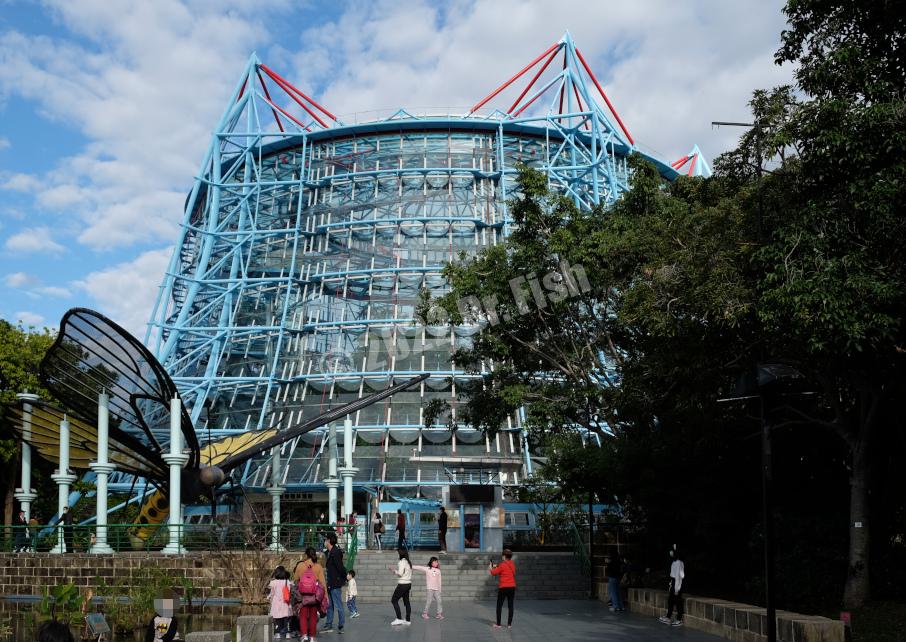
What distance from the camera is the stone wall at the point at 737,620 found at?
48.8 ft

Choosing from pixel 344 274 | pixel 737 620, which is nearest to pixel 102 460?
pixel 737 620

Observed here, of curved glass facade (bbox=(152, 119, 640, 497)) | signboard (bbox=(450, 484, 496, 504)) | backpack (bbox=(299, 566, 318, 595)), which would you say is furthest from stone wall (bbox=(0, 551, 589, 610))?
curved glass facade (bbox=(152, 119, 640, 497))

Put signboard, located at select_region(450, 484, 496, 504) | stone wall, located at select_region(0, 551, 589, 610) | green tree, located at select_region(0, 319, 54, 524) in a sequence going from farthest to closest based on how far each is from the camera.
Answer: green tree, located at select_region(0, 319, 54, 524) < signboard, located at select_region(450, 484, 496, 504) < stone wall, located at select_region(0, 551, 589, 610)

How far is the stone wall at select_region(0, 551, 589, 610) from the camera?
998 inches

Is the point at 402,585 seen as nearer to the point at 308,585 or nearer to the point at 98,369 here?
the point at 308,585

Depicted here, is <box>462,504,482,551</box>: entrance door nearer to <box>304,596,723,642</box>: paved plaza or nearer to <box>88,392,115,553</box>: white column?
<box>304,596,723,642</box>: paved plaza

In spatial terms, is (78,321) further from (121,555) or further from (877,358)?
(877,358)

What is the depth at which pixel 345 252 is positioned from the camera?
5997 centimetres

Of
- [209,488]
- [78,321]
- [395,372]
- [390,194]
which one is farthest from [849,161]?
[390,194]

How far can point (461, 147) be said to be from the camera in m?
64.1

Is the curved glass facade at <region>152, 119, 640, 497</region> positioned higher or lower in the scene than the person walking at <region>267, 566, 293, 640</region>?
higher

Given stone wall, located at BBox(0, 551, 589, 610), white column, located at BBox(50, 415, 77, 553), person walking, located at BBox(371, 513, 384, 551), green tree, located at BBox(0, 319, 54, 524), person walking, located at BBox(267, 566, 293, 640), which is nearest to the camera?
person walking, located at BBox(267, 566, 293, 640)

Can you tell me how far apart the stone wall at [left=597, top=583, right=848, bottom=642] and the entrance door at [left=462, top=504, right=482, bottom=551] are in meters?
9.84

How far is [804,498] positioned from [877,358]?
639 cm
